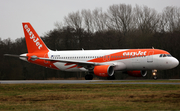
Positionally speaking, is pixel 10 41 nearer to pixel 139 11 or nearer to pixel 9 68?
pixel 9 68

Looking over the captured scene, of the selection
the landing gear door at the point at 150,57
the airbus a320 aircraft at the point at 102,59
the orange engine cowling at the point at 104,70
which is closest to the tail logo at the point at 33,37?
the airbus a320 aircraft at the point at 102,59

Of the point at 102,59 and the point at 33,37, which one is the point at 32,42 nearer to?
the point at 33,37

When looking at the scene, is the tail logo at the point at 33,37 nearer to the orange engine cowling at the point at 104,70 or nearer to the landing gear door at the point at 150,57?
the orange engine cowling at the point at 104,70

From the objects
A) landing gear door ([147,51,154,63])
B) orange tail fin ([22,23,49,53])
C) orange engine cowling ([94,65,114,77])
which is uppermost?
orange tail fin ([22,23,49,53])

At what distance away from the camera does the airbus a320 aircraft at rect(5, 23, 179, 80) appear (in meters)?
35.5

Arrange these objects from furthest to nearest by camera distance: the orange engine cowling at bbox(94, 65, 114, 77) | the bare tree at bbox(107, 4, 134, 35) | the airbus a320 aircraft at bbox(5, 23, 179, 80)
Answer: the bare tree at bbox(107, 4, 134, 35) < the orange engine cowling at bbox(94, 65, 114, 77) < the airbus a320 aircraft at bbox(5, 23, 179, 80)

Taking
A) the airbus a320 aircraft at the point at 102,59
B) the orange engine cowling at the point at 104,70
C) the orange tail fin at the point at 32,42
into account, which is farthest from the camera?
A: the orange tail fin at the point at 32,42

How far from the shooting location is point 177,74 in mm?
47781

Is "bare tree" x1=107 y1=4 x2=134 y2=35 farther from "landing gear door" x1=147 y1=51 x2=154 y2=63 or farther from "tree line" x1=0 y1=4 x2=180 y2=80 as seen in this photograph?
"landing gear door" x1=147 y1=51 x2=154 y2=63

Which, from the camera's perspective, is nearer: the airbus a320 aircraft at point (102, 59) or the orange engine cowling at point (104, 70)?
the airbus a320 aircraft at point (102, 59)

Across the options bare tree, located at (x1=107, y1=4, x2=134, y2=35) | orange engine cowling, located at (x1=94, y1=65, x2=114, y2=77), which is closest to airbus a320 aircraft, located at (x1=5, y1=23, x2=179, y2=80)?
orange engine cowling, located at (x1=94, y1=65, x2=114, y2=77)

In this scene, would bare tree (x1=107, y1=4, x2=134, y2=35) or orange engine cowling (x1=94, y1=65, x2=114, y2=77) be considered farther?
bare tree (x1=107, y1=4, x2=134, y2=35)

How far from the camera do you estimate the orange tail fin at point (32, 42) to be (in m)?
43.8

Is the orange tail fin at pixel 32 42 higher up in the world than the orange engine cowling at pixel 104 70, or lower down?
higher up
